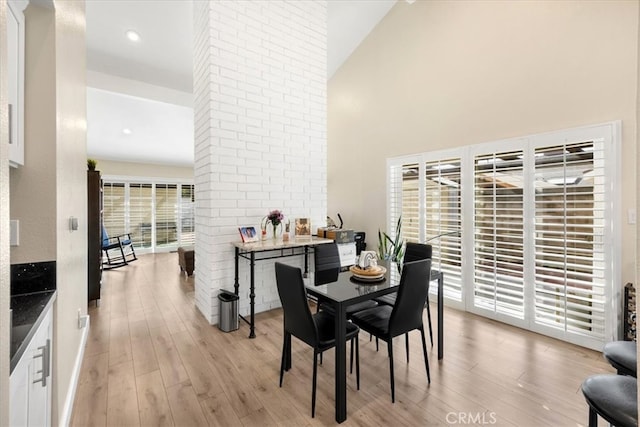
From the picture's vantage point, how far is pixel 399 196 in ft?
14.3

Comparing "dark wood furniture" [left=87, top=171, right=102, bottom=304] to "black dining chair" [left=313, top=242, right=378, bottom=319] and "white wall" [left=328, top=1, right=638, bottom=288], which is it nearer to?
"black dining chair" [left=313, top=242, right=378, bottom=319]

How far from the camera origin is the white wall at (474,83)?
8.43ft

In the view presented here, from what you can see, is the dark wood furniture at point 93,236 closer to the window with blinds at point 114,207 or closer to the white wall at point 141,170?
the white wall at point 141,170

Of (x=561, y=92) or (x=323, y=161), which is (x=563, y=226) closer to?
(x=561, y=92)

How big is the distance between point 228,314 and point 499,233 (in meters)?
3.07

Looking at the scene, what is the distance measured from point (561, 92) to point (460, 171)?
1183 millimetres

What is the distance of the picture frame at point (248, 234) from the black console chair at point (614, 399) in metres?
2.78

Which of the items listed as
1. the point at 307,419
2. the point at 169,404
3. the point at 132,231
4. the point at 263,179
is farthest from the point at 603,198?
the point at 132,231

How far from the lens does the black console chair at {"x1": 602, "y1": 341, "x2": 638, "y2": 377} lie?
1.34 m

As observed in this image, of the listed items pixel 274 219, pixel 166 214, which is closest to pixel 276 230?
pixel 274 219

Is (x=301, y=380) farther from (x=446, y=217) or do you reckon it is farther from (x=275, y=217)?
(x=446, y=217)

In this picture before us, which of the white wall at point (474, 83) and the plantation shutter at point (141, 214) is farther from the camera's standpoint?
the plantation shutter at point (141, 214)

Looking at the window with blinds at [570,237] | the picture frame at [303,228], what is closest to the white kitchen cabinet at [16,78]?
the picture frame at [303,228]

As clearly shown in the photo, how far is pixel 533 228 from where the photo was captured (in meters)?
3.00
